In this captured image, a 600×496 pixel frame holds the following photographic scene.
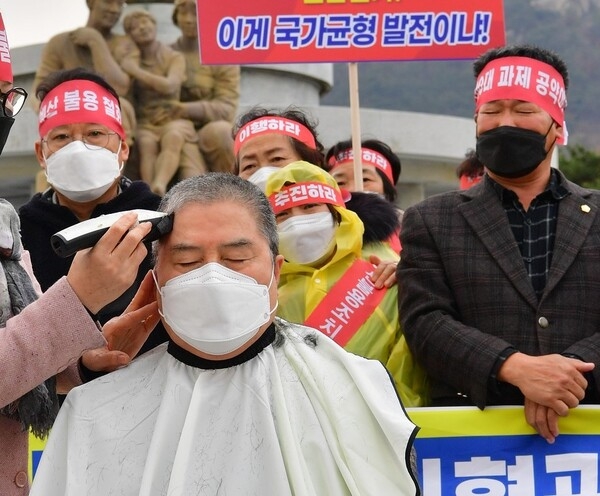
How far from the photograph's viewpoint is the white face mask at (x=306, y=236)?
416 centimetres

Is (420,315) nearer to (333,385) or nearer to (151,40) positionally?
(333,385)

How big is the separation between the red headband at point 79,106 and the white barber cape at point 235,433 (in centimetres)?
196

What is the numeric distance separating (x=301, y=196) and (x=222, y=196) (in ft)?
4.48

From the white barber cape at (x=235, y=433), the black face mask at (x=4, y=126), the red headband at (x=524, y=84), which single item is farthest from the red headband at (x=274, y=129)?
the white barber cape at (x=235, y=433)

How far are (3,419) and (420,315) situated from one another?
1.50 metres

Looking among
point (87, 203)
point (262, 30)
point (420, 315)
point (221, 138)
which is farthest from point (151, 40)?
point (420, 315)

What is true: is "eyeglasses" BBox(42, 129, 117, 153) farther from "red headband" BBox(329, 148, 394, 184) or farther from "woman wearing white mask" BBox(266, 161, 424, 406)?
"red headband" BBox(329, 148, 394, 184)

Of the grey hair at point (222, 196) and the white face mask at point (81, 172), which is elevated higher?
the white face mask at point (81, 172)

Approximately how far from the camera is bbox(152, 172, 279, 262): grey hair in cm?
285

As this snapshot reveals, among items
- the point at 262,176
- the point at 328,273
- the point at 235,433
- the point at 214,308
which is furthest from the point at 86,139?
the point at 235,433

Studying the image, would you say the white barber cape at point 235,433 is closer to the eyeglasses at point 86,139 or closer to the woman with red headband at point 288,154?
the woman with red headband at point 288,154

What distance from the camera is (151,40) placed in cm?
1471

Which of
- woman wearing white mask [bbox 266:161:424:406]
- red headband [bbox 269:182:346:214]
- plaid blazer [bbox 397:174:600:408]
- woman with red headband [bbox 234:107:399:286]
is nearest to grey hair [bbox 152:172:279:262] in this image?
plaid blazer [bbox 397:174:600:408]

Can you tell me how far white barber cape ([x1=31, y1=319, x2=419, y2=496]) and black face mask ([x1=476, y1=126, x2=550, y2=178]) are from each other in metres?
1.26
